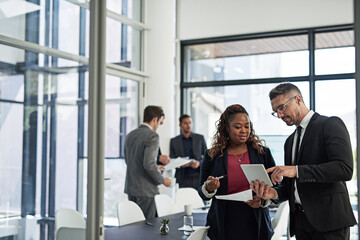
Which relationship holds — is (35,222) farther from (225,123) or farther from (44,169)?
(225,123)

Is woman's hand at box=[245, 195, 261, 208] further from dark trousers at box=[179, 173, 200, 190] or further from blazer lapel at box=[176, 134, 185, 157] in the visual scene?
blazer lapel at box=[176, 134, 185, 157]

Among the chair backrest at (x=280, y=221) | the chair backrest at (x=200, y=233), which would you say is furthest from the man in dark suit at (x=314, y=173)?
the chair backrest at (x=280, y=221)

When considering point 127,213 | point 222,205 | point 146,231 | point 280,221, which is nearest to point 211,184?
point 222,205

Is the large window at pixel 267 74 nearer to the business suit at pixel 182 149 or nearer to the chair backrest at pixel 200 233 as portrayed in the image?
the business suit at pixel 182 149

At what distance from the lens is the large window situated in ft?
25.8

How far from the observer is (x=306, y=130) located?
2.79m

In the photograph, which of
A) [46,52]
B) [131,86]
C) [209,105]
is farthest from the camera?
[209,105]

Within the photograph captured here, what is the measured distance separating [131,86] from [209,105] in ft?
6.59

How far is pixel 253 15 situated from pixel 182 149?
2.86 meters

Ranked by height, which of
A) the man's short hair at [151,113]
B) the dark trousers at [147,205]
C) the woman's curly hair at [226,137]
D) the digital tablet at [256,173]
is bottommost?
the dark trousers at [147,205]

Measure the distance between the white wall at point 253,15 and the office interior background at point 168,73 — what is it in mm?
18

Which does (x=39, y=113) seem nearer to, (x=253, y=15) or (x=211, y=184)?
(x=211, y=184)

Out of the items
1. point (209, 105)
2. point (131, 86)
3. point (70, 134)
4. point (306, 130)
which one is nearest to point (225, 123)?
point (306, 130)

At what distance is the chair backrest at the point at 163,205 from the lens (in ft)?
16.8
